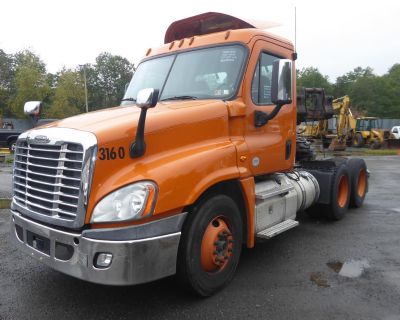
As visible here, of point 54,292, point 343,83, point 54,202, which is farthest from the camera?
point 343,83

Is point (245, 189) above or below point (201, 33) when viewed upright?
below

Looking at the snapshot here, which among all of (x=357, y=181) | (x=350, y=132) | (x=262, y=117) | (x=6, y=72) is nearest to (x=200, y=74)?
(x=262, y=117)

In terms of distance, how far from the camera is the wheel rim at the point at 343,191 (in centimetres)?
745

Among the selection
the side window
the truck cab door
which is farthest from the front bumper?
the side window

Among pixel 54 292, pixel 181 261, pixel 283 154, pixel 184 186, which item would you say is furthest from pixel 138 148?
pixel 283 154

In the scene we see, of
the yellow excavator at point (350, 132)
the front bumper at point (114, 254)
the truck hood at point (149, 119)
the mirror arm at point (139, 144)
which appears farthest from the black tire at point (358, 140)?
the mirror arm at point (139, 144)

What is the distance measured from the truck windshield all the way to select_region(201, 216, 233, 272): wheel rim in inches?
56.6

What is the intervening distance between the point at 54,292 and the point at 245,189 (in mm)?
2284

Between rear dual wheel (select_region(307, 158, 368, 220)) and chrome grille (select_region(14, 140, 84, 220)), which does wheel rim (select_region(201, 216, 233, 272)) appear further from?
rear dual wheel (select_region(307, 158, 368, 220))

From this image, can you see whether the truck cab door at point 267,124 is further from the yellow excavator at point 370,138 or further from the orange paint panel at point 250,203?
the yellow excavator at point 370,138

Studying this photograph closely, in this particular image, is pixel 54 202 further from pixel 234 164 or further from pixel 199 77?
pixel 199 77

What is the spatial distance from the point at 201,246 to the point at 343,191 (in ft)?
14.8

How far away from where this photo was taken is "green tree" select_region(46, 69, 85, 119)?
47.8 metres

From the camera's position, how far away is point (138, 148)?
11.9 feet
